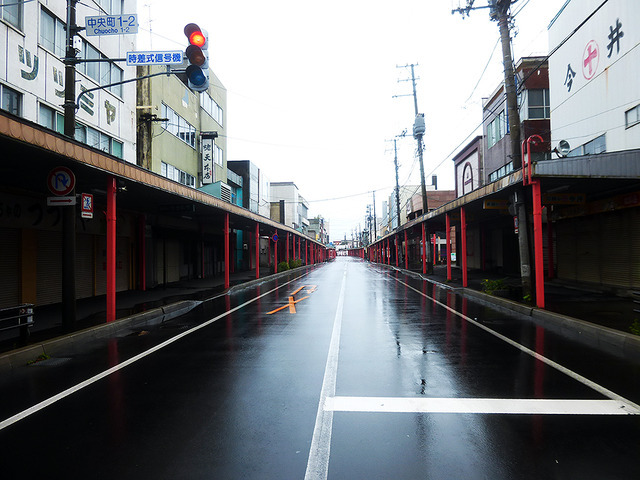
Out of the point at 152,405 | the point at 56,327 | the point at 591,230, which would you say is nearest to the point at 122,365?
the point at 152,405

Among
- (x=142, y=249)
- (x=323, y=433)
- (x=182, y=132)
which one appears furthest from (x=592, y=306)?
(x=182, y=132)

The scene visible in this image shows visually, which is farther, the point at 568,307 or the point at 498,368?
the point at 568,307

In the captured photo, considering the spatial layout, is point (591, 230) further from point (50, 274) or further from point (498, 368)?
point (50, 274)

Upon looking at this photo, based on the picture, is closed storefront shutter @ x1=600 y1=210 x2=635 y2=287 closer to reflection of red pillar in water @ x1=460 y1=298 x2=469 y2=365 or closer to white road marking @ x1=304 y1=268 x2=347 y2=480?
reflection of red pillar in water @ x1=460 y1=298 x2=469 y2=365

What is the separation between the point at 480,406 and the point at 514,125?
11.4 m

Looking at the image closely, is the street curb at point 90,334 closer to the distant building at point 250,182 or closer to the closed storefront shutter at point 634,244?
the closed storefront shutter at point 634,244

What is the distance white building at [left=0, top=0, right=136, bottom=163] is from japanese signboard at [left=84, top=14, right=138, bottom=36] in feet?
12.3

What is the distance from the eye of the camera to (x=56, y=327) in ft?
30.0

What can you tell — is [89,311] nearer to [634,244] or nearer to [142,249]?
[142,249]

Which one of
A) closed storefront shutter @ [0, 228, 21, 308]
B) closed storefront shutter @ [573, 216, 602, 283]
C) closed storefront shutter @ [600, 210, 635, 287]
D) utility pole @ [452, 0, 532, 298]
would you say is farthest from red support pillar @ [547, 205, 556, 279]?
closed storefront shutter @ [0, 228, 21, 308]

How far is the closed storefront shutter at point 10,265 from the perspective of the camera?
36.5ft

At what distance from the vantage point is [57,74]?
13.8 m

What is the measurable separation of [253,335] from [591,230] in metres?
14.5

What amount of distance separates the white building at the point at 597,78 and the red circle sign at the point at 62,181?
1428cm
